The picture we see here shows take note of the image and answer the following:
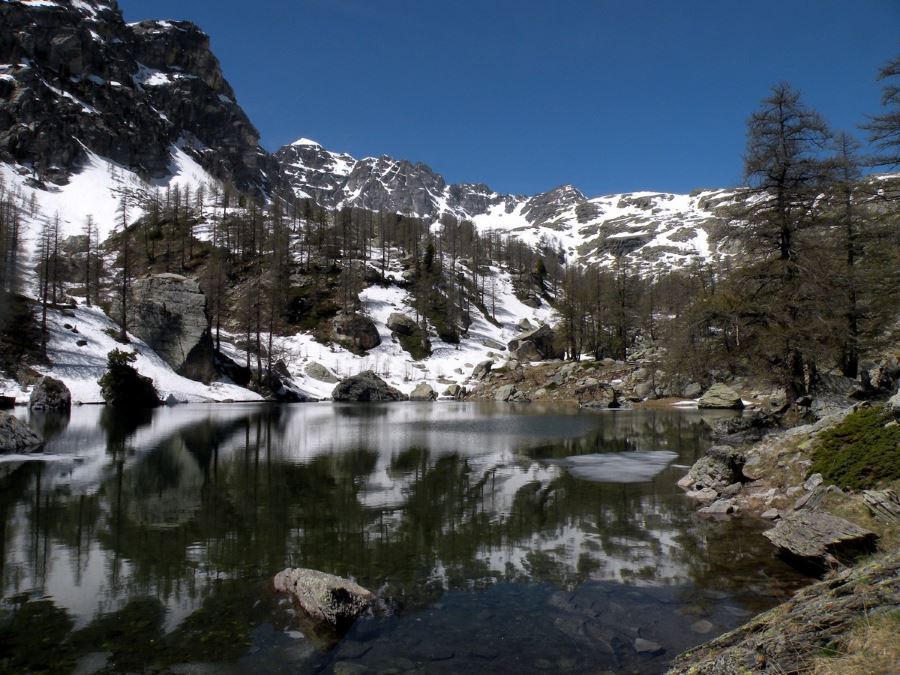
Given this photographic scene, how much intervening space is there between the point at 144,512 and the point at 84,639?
294 inches

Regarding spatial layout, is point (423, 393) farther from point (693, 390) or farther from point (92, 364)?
point (92, 364)

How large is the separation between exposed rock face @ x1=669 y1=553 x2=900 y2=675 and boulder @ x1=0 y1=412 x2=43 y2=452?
2840 cm

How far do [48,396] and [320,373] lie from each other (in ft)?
116

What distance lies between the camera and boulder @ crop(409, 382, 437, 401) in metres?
75.0

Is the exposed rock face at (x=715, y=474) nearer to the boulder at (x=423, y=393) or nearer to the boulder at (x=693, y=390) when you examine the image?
the boulder at (x=693, y=390)

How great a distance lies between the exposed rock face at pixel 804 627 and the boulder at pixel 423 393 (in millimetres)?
69809

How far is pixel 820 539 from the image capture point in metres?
9.77

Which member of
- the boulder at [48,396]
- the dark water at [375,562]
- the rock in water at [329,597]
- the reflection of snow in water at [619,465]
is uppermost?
the boulder at [48,396]

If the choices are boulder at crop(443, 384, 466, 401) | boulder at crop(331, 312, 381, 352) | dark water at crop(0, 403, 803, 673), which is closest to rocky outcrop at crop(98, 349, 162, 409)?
dark water at crop(0, 403, 803, 673)

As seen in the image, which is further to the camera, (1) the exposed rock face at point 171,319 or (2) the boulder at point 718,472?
(1) the exposed rock face at point 171,319

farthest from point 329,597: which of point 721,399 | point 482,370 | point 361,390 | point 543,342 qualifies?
point 543,342

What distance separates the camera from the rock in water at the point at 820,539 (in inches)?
361

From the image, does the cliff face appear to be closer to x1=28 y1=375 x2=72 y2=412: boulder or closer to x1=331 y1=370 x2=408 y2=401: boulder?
x1=331 y1=370 x2=408 y2=401: boulder

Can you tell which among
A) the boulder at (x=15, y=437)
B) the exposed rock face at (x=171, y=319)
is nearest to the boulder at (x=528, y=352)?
the exposed rock face at (x=171, y=319)
